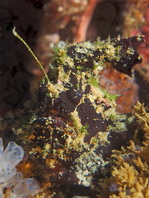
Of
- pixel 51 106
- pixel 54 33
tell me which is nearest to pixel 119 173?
pixel 51 106

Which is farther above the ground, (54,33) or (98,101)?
(54,33)

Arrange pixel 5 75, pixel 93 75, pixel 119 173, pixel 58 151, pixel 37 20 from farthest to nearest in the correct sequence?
pixel 5 75 < pixel 37 20 < pixel 93 75 < pixel 58 151 < pixel 119 173

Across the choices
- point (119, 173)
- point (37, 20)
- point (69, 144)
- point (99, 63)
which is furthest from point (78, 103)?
point (37, 20)

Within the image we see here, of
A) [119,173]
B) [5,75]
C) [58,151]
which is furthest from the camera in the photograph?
[5,75]

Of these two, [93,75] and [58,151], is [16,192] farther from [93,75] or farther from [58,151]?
[93,75]

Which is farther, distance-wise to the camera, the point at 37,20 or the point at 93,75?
the point at 37,20

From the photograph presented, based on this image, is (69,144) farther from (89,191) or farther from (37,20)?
(37,20)

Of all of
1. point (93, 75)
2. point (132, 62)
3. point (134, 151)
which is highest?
point (132, 62)
